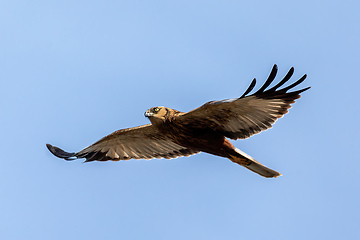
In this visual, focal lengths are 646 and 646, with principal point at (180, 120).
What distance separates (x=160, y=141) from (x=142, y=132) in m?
0.56

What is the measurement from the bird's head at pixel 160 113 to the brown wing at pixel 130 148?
4.69ft

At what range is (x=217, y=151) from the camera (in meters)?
14.0

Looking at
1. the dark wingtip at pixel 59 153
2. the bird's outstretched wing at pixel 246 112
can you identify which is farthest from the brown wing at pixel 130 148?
the bird's outstretched wing at pixel 246 112

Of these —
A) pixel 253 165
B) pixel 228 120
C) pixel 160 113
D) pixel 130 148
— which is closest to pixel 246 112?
pixel 228 120

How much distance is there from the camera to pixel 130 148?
15.9 m

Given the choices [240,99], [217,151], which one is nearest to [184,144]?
Result: [217,151]

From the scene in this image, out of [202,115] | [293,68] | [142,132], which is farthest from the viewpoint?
[142,132]

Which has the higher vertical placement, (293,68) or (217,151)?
(293,68)

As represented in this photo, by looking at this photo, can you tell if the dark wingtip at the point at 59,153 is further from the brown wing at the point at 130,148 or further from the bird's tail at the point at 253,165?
the bird's tail at the point at 253,165

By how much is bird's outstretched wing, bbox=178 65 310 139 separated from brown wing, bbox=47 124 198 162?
186 centimetres

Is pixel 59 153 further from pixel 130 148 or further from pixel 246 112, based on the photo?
pixel 246 112

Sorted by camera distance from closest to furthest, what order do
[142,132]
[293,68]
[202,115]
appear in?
1. [293,68]
2. [202,115]
3. [142,132]

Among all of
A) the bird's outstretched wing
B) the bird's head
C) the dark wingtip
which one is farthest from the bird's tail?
the dark wingtip

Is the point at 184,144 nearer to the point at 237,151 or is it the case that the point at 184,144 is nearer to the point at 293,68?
the point at 237,151
